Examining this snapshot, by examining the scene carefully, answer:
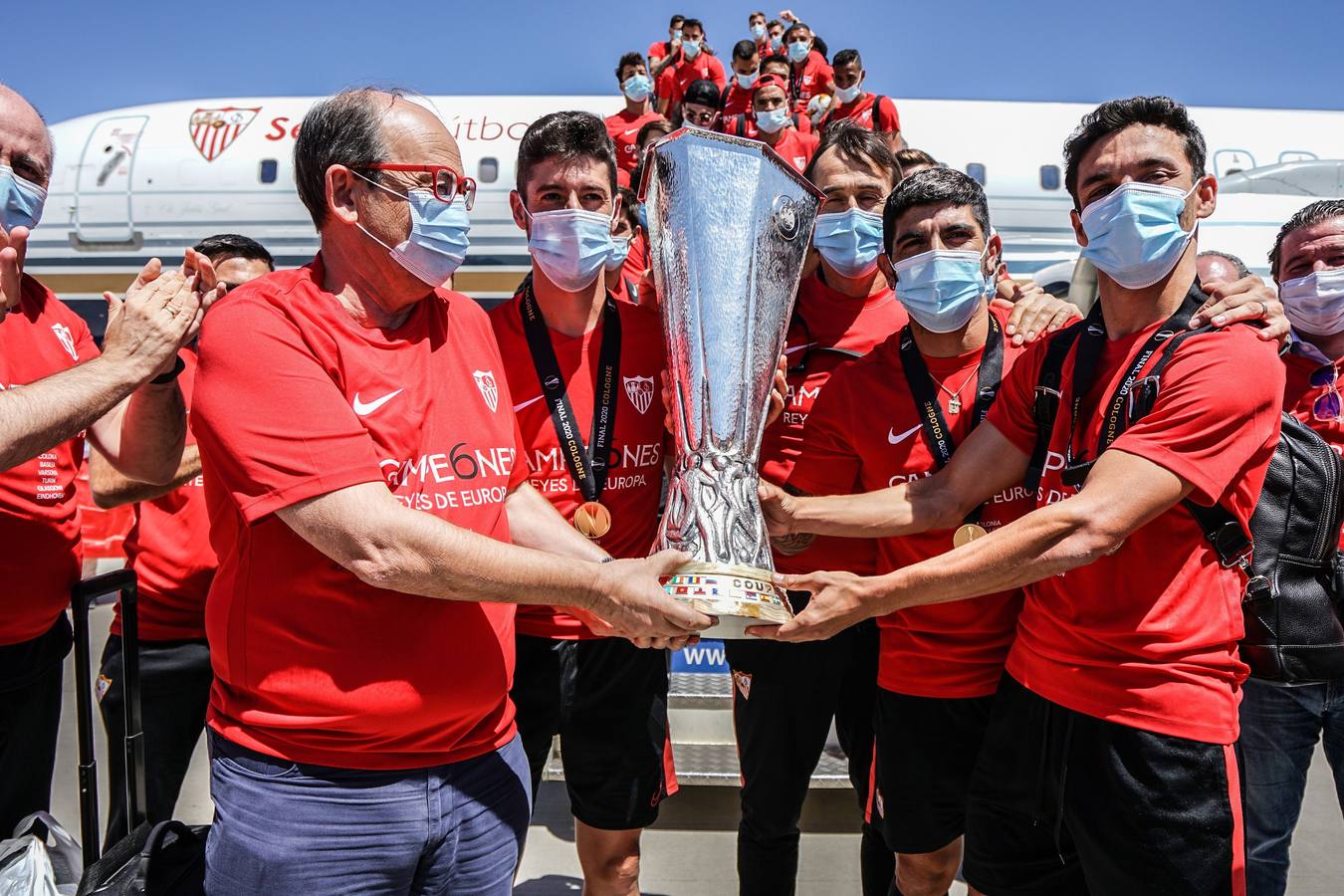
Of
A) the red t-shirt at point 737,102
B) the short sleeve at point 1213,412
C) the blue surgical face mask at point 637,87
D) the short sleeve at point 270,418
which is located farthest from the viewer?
the red t-shirt at point 737,102

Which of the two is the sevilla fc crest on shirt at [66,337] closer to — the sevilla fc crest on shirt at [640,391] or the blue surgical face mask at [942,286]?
the sevilla fc crest on shirt at [640,391]

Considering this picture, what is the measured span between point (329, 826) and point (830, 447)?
1.77 meters

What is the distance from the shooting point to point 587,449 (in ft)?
9.12

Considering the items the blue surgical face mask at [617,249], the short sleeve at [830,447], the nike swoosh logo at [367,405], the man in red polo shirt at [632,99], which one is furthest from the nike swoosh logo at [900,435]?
the man in red polo shirt at [632,99]

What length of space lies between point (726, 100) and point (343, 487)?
370 inches

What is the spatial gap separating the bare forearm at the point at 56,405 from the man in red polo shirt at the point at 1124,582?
58.3 inches

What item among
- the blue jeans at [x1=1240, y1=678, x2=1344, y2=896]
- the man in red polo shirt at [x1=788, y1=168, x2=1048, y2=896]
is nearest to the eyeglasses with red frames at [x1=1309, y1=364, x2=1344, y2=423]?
the blue jeans at [x1=1240, y1=678, x2=1344, y2=896]

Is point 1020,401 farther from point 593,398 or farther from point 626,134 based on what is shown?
point 626,134

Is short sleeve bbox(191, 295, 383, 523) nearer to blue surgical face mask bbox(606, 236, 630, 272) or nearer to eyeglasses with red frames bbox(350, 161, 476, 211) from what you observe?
eyeglasses with red frames bbox(350, 161, 476, 211)

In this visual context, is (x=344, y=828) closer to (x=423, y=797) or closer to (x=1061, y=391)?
(x=423, y=797)

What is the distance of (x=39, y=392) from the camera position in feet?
6.32

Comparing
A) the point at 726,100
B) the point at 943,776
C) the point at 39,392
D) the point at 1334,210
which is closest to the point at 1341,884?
the point at 943,776

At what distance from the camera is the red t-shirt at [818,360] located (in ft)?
9.84

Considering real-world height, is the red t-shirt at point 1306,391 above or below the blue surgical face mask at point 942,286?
below
